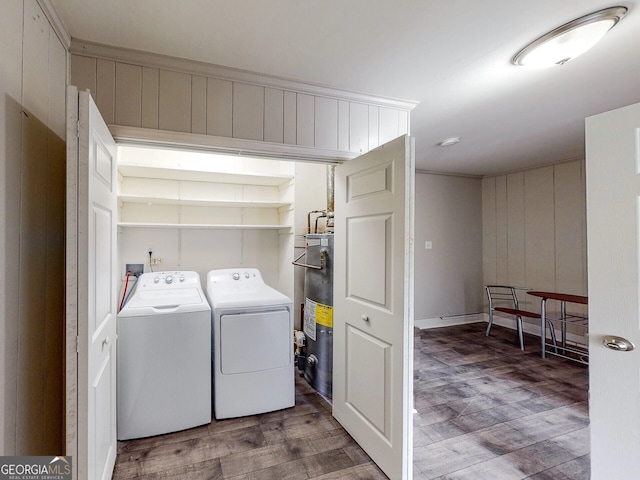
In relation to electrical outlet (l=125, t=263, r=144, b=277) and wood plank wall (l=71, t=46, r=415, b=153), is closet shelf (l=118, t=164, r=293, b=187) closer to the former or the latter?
electrical outlet (l=125, t=263, r=144, b=277)

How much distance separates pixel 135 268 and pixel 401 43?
288cm

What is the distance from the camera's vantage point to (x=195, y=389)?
226 cm

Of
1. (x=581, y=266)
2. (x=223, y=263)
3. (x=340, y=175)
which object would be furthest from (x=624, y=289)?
(x=581, y=266)

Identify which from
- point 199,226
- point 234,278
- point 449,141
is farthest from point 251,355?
point 449,141

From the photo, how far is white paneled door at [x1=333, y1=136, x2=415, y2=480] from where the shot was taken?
166 cm

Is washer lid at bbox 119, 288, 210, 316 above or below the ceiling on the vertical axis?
below

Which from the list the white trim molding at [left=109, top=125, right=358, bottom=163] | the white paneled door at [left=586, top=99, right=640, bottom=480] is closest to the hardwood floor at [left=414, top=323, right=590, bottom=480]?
the white paneled door at [left=586, top=99, right=640, bottom=480]

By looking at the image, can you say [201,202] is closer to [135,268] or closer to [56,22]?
[135,268]

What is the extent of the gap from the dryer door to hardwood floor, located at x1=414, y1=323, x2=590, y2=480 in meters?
1.12

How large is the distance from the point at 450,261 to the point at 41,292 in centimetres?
488

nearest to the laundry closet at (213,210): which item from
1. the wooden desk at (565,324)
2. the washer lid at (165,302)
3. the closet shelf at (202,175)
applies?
the closet shelf at (202,175)

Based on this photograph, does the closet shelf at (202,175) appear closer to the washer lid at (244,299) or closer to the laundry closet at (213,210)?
the laundry closet at (213,210)

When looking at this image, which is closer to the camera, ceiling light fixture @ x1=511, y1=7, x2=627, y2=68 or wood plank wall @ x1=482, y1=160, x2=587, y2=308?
ceiling light fixture @ x1=511, y1=7, x2=627, y2=68

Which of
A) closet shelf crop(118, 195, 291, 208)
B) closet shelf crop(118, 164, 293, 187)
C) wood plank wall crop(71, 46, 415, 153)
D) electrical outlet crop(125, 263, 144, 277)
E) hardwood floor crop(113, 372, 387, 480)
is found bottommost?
hardwood floor crop(113, 372, 387, 480)
